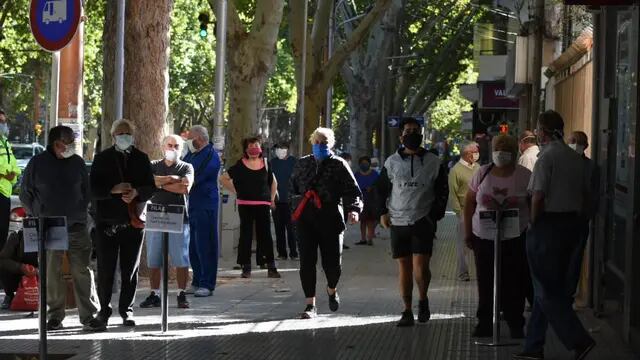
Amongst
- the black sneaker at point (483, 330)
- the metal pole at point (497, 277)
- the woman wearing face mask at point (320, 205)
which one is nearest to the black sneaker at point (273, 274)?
the woman wearing face mask at point (320, 205)

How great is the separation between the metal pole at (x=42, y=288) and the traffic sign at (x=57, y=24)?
346 cm

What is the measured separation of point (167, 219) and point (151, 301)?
2.66 m

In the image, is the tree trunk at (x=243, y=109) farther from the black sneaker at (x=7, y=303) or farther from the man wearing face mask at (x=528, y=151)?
the black sneaker at (x=7, y=303)

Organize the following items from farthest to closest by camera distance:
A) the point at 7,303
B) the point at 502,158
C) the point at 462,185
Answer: the point at 462,185, the point at 7,303, the point at 502,158

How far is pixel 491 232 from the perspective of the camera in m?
12.1

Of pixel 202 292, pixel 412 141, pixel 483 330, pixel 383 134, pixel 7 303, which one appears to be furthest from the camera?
pixel 383 134

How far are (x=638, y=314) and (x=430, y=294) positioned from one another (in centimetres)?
519

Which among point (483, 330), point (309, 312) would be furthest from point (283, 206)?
point (483, 330)

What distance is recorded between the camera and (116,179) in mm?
13414

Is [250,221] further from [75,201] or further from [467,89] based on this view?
[467,89]

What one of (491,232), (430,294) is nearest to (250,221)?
(430,294)

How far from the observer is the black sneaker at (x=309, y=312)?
557 inches

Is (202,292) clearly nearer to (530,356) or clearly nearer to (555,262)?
(530,356)

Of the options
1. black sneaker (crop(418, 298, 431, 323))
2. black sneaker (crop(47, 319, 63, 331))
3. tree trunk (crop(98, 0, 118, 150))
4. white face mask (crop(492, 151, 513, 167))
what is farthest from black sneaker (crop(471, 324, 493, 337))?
tree trunk (crop(98, 0, 118, 150))
